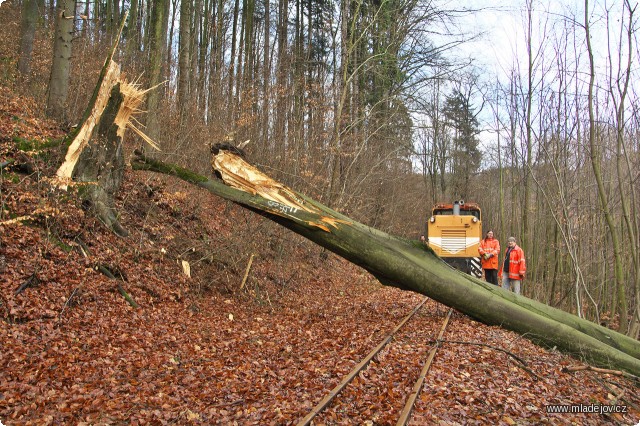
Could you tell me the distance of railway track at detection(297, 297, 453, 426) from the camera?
4555mm

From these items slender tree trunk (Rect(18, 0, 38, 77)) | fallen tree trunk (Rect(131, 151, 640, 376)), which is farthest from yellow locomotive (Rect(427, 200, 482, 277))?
slender tree trunk (Rect(18, 0, 38, 77))

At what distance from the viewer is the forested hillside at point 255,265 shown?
4977mm

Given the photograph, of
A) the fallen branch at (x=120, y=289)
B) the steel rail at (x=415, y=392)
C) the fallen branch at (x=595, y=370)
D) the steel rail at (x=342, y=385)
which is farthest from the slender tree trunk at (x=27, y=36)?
the fallen branch at (x=595, y=370)

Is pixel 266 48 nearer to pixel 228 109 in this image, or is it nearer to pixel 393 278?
pixel 228 109

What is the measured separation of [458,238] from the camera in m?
16.7

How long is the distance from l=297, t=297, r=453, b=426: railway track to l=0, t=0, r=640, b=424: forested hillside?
45mm

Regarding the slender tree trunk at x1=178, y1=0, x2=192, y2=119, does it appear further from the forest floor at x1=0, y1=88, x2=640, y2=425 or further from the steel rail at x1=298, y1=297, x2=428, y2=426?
the steel rail at x1=298, y1=297, x2=428, y2=426

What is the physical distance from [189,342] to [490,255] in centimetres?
854

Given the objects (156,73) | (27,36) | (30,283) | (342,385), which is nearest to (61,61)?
(156,73)

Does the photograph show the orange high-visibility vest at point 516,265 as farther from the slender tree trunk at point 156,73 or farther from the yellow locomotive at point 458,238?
the slender tree trunk at point 156,73

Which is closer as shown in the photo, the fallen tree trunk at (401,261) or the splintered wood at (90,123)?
the fallen tree trunk at (401,261)

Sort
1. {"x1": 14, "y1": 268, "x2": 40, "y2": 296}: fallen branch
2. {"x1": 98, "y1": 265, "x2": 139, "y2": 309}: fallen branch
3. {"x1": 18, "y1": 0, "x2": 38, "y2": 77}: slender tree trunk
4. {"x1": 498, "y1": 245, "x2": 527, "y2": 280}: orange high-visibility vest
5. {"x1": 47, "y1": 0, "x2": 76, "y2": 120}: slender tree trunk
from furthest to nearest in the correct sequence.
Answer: {"x1": 18, "y1": 0, "x2": 38, "y2": 77}: slender tree trunk
{"x1": 498, "y1": 245, "x2": 527, "y2": 280}: orange high-visibility vest
{"x1": 47, "y1": 0, "x2": 76, "y2": 120}: slender tree trunk
{"x1": 98, "y1": 265, "x2": 139, "y2": 309}: fallen branch
{"x1": 14, "y1": 268, "x2": 40, "y2": 296}: fallen branch

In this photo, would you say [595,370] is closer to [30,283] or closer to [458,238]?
[30,283]

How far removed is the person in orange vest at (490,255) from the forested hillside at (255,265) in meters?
1.75
